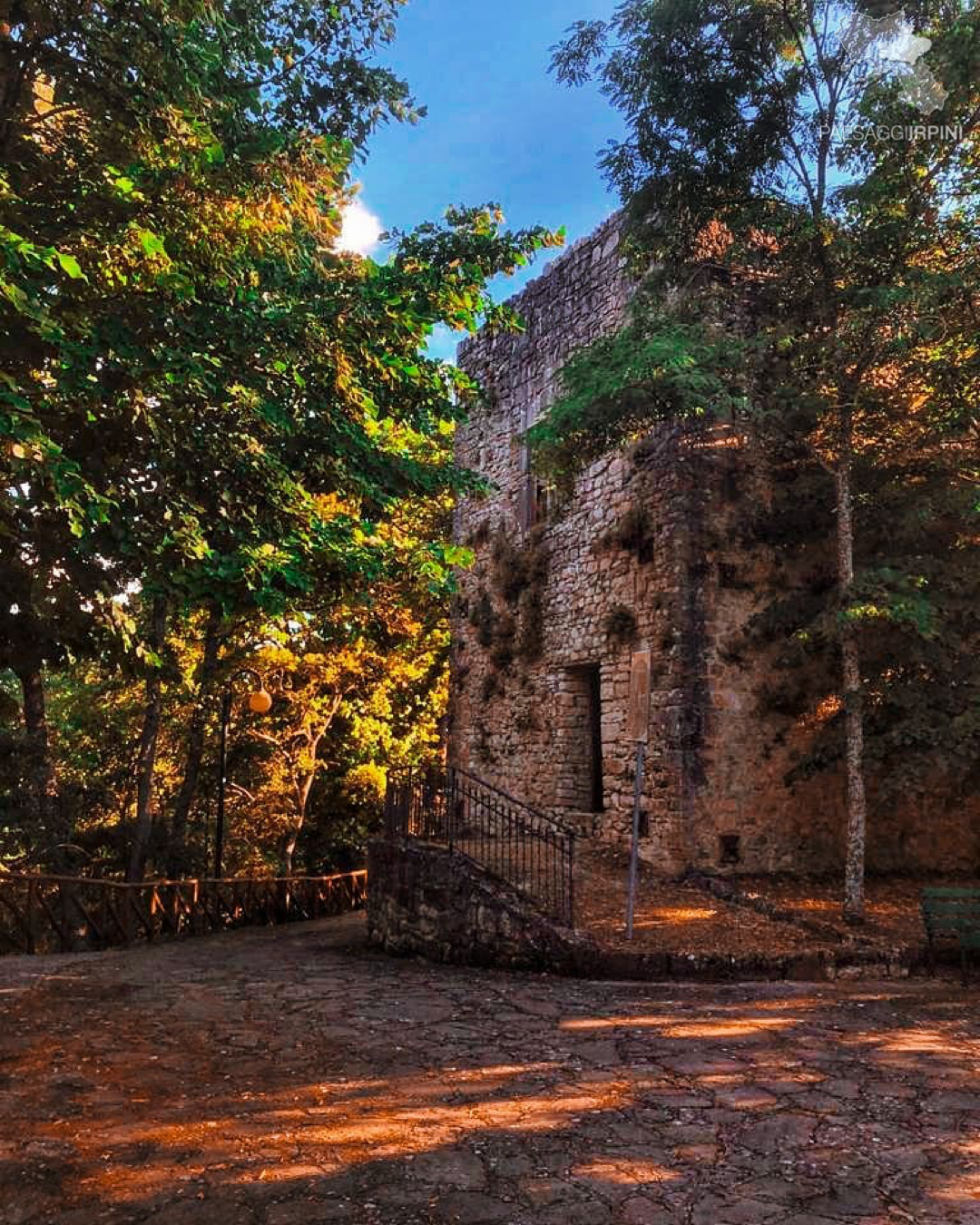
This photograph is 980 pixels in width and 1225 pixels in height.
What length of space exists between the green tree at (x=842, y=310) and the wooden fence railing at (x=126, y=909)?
8504 mm

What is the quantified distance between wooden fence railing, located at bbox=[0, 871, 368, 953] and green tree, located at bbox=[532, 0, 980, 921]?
8504 mm

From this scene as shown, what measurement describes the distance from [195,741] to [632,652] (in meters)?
8.75

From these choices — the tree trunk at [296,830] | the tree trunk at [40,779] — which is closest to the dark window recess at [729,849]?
the tree trunk at [296,830]

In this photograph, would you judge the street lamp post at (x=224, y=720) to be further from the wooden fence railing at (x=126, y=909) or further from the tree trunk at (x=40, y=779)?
the tree trunk at (x=40, y=779)

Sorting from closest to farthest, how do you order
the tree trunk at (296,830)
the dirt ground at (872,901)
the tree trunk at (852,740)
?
the dirt ground at (872,901), the tree trunk at (852,740), the tree trunk at (296,830)

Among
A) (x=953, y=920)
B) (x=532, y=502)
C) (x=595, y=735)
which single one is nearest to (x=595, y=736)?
(x=595, y=735)

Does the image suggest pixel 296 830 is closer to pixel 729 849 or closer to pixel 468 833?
pixel 468 833

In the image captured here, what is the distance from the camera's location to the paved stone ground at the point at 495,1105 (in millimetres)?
3111

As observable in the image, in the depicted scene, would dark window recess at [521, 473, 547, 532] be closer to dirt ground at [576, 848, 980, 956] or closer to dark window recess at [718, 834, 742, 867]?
dirt ground at [576, 848, 980, 956]

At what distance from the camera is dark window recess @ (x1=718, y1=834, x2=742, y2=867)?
405 inches

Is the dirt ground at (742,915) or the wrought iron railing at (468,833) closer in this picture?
the dirt ground at (742,915)

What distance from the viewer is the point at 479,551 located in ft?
51.4

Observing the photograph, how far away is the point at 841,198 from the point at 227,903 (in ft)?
43.3

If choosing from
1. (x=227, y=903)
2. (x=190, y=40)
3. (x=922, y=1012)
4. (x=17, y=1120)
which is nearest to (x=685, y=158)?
(x=190, y=40)
